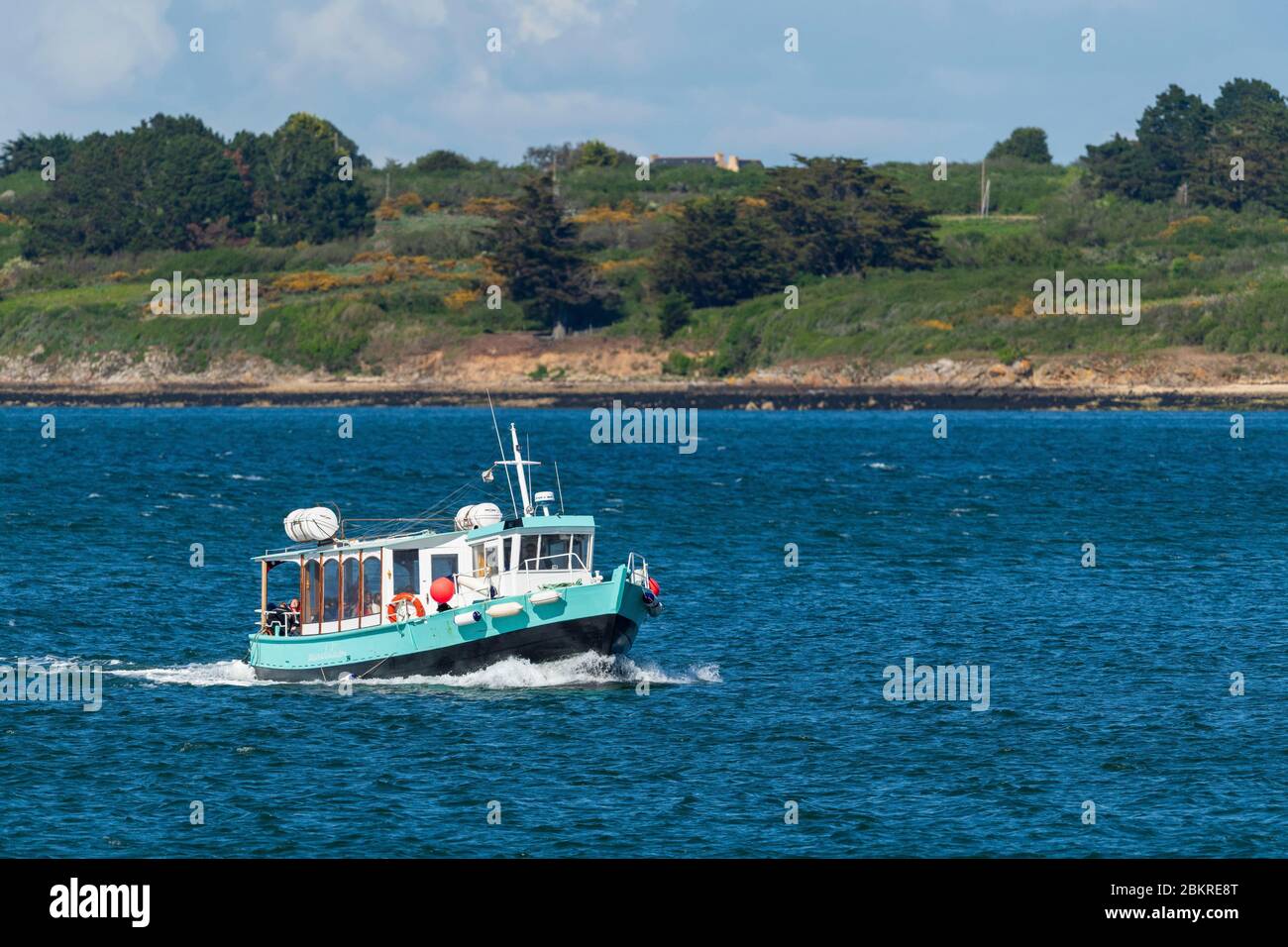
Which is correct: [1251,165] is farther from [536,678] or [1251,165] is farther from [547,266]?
[536,678]

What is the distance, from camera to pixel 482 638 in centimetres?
3903

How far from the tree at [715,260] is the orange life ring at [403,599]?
132362 millimetres

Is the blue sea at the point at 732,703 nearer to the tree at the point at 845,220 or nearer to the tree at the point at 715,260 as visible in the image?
the tree at the point at 715,260

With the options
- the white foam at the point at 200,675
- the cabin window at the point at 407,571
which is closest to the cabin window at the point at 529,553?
the cabin window at the point at 407,571

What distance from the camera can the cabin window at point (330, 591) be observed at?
41.1 meters

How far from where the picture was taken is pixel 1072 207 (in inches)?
7559

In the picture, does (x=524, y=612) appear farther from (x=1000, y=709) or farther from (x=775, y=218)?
(x=775, y=218)

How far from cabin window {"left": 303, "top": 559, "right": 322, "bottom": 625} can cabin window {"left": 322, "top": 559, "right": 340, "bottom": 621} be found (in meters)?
0.12

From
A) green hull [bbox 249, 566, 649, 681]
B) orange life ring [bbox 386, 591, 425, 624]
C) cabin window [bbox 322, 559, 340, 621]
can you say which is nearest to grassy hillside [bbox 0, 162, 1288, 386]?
cabin window [bbox 322, 559, 340, 621]

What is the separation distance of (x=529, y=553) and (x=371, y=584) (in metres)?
3.82

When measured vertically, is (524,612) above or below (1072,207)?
below

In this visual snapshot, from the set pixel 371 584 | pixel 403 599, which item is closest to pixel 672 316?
pixel 371 584
